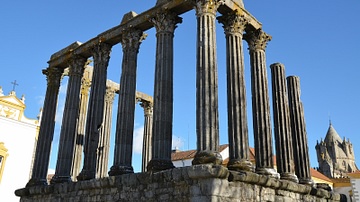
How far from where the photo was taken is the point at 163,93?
13.8 metres

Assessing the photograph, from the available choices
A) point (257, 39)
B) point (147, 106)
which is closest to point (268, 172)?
point (257, 39)

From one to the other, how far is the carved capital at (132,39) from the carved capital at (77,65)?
344 cm

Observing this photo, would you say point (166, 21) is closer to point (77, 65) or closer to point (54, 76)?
point (77, 65)

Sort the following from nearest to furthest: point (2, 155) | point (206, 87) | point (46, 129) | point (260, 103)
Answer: point (206, 87), point (260, 103), point (46, 129), point (2, 155)

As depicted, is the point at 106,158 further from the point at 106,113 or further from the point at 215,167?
the point at 215,167

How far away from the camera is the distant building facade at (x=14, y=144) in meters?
27.5

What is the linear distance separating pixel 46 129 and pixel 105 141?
326cm

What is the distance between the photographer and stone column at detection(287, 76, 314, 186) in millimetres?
15873

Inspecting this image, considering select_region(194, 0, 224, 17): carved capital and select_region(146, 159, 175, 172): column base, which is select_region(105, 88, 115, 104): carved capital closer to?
select_region(146, 159, 175, 172): column base

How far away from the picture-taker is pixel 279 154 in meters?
15.6

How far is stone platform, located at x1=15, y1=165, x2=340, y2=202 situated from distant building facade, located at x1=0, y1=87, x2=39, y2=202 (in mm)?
14788

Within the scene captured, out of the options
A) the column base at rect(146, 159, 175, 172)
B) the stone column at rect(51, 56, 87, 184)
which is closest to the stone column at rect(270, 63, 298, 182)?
the column base at rect(146, 159, 175, 172)

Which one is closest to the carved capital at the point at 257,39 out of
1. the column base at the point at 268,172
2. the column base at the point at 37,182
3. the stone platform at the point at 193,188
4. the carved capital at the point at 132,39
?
the carved capital at the point at 132,39

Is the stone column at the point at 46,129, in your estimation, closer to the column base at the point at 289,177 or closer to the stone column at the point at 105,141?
the stone column at the point at 105,141
